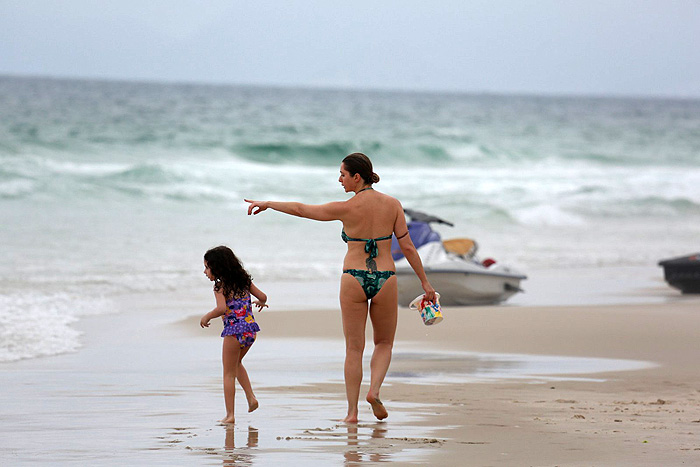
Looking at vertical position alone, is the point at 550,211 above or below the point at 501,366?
above

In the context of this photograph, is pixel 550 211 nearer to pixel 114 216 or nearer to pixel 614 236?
Result: pixel 614 236

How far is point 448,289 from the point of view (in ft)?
39.8

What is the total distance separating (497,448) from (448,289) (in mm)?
6943

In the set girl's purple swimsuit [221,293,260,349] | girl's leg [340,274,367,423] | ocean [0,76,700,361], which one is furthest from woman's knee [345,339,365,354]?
ocean [0,76,700,361]

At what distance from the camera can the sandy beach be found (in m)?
5.15

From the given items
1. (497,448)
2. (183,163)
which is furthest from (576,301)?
(183,163)

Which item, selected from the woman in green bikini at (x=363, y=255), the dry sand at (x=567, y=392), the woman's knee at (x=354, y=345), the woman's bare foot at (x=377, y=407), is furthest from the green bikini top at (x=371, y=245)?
the dry sand at (x=567, y=392)

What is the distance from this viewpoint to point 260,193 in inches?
1080

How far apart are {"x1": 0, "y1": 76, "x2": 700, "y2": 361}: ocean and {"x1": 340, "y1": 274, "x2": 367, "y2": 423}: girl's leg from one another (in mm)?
3780

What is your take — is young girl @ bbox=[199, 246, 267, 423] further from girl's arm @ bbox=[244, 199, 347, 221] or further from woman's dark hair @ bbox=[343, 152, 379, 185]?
woman's dark hair @ bbox=[343, 152, 379, 185]

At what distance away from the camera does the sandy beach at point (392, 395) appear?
515cm

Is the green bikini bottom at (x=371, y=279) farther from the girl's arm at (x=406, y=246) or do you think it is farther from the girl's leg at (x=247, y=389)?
the girl's leg at (x=247, y=389)

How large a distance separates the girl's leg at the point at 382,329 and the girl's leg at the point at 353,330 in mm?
75

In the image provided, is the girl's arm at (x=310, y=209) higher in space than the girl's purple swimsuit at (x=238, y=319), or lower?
higher
